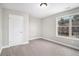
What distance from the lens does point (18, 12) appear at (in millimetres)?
4270

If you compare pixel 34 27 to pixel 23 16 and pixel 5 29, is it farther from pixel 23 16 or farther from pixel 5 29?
pixel 5 29

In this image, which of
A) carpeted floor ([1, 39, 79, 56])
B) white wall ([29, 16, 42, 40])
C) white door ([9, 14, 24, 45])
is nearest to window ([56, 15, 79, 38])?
carpeted floor ([1, 39, 79, 56])

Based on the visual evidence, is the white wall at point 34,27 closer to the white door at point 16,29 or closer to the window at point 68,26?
the white door at point 16,29

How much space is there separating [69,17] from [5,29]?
13.5ft

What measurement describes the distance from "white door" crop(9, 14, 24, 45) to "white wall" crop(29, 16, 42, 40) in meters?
1.71

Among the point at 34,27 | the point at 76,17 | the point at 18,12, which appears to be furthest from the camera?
the point at 34,27

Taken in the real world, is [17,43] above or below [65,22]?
below

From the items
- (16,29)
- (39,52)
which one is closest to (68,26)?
(39,52)

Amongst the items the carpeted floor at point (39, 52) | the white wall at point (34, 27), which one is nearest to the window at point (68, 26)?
the carpeted floor at point (39, 52)

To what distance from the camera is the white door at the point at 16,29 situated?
3.95 metres

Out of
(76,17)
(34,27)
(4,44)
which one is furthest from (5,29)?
(76,17)

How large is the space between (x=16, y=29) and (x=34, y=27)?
2.45m

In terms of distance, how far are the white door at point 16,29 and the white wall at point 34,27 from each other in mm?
1712

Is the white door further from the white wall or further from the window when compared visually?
the window
